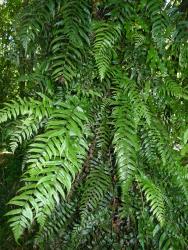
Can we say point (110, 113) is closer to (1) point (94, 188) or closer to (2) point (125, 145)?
(2) point (125, 145)

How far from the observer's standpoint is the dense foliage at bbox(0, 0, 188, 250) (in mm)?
2168

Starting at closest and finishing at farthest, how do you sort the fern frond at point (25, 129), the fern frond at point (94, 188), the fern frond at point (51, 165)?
the fern frond at point (51, 165), the fern frond at point (25, 129), the fern frond at point (94, 188)

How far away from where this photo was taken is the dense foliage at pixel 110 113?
7.11ft

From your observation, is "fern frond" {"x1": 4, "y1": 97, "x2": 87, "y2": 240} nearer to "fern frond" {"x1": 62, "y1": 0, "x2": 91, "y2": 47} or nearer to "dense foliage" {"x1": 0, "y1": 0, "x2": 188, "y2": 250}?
"dense foliage" {"x1": 0, "y1": 0, "x2": 188, "y2": 250}

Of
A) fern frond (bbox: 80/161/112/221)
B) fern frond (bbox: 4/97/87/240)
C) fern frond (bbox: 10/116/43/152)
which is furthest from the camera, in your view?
fern frond (bbox: 80/161/112/221)

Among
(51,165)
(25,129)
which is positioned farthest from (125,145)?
(25,129)

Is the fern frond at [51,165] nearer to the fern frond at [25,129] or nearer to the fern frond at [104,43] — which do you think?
the fern frond at [25,129]

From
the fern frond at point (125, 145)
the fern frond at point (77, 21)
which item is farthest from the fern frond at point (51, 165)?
the fern frond at point (77, 21)

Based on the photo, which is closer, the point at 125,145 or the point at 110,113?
the point at 125,145

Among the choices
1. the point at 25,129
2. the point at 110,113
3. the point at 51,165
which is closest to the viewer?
the point at 51,165

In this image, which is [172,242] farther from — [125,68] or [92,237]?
[125,68]

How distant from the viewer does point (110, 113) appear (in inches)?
92.6

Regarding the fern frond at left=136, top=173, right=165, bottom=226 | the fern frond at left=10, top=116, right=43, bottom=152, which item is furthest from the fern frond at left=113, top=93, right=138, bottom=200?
the fern frond at left=10, top=116, right=43, bottom=152

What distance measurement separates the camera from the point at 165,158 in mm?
2336
